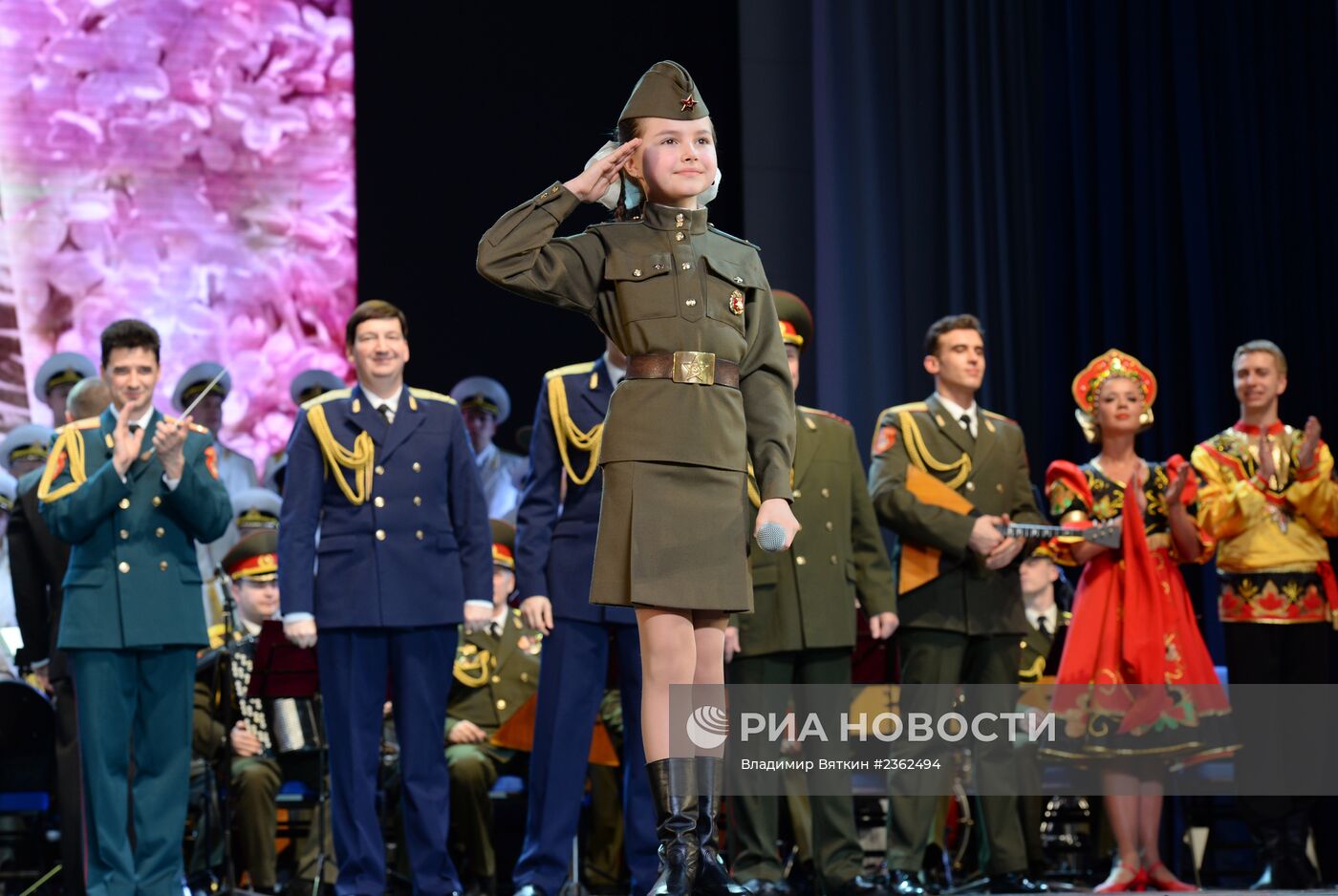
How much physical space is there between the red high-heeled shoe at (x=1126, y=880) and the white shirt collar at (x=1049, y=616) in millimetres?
1787

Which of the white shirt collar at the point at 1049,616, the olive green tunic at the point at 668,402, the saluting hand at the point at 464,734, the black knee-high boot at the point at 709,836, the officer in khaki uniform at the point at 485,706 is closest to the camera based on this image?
the black knee-high boot at the point at 709,836

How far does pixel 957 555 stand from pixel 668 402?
1953mm

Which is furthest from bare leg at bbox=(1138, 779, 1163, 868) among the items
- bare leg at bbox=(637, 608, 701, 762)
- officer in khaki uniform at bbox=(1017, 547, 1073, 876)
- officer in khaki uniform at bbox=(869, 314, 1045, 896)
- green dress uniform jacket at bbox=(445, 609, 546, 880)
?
bare leg at bbox=(637, 608, 701, 762)

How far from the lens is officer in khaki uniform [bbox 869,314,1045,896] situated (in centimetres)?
468

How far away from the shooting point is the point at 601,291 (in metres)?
3.09

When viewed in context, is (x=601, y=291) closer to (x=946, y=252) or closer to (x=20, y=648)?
(x=20, y=648)

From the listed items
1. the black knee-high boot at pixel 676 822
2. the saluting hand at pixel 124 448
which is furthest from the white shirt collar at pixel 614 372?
the black knee-high boot at pixel 676 822

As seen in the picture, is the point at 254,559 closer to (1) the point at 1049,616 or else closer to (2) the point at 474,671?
(2) the point at 474,671

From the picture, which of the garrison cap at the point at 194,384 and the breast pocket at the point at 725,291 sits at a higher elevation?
the garrison cap at the point at 194,384

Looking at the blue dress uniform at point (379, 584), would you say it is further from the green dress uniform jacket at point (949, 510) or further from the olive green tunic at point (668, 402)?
the olive green tunic at point (668, 402)

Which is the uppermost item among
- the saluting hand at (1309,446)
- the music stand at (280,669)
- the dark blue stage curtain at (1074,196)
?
the dark blue stage curtain at (1074,196)

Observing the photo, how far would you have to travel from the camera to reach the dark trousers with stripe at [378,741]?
4188mm

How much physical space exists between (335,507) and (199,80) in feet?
11.1

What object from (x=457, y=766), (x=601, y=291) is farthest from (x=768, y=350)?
(x=457, y=766)
